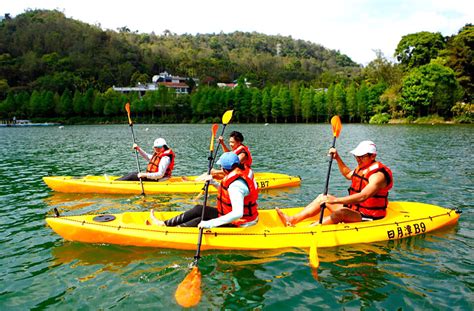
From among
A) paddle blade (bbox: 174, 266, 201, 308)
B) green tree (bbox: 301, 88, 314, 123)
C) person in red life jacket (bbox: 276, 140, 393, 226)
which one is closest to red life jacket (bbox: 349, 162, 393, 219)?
person in red life jacket (bbox: 276, 140, 393, 226)

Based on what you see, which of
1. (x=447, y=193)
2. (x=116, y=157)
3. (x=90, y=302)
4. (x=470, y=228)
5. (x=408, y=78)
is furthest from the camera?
(x=408, y=78)

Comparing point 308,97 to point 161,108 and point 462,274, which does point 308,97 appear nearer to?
point 161,108

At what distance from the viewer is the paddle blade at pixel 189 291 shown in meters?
4.98

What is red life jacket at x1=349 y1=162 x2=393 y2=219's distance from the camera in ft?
22.0

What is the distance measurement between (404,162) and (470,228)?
10156 millimetres

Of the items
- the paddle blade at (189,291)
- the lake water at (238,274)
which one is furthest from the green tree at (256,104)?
the paddle blade at (189,291)

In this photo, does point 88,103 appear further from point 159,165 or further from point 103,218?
point 103,218

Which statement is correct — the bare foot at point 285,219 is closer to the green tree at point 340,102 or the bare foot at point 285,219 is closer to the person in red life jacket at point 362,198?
the person in red life jacket at point 362,198

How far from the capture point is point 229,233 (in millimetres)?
6457

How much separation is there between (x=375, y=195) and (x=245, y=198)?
8.07ft

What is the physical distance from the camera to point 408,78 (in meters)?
53.7

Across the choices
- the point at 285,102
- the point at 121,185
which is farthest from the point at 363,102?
the point at 121,185

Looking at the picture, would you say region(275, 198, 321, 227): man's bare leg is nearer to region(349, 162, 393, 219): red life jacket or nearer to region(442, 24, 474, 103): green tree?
region(349, 162, 393, 219): red life jacket

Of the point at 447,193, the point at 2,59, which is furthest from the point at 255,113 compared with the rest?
the point at 2,59
